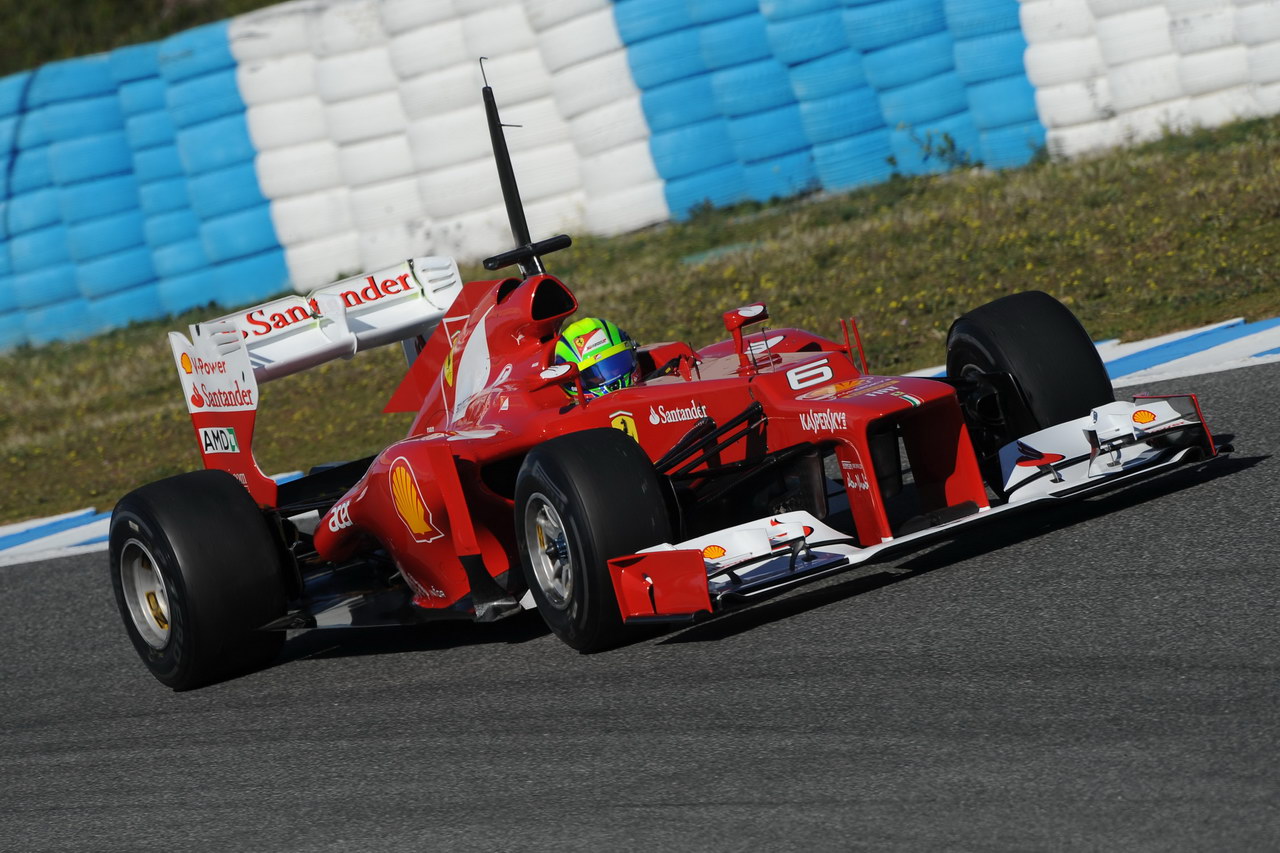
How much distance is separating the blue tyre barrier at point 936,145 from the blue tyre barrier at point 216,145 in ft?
22.8

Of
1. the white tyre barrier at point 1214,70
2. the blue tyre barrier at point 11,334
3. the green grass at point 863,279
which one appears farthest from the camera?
the blue tyre barrier at point 11,334

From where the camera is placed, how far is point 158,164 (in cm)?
1733

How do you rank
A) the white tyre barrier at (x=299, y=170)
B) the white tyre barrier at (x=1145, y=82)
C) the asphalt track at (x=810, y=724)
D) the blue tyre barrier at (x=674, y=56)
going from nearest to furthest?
the asphalt track at (x=810, y=724)
the white tyre barrier at (x=1145, y=82)
the blue tyre barrier at (x=674, y=56)
the white tyre barrier at (x=299, y=170)

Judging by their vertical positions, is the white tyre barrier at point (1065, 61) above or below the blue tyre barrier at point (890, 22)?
below

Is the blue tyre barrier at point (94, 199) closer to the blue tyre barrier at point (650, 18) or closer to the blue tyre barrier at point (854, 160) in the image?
the blue tyre barrier at point (650, 18)

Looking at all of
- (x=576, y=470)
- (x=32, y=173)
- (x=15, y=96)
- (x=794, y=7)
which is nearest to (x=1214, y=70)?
(x=794, y=7)

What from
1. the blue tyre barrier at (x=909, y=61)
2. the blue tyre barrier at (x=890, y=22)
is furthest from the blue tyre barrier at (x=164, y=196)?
the blue tyre barrier at (x=909, y=61)

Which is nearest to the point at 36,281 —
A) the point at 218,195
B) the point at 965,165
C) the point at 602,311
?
the point at 218,195

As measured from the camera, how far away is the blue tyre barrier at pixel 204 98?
17.1 m

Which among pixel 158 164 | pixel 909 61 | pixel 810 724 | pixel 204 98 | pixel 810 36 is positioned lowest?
pixel 810 724

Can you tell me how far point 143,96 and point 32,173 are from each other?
149 cm

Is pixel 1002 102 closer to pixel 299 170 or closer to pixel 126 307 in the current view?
pixel 299 170

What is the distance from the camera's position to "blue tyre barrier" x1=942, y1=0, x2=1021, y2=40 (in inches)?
553

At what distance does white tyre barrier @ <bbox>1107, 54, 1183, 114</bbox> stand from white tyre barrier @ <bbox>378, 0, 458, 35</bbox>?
668 centimetres
